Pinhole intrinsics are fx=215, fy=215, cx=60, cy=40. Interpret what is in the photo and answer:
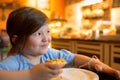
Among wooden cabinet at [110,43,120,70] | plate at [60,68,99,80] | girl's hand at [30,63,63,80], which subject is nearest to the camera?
girl's hand at [30,63,63,80]

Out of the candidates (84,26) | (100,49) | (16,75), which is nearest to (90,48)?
(100,49)

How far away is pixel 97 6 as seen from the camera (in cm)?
413

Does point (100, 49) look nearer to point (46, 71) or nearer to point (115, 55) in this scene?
point (115, 55)

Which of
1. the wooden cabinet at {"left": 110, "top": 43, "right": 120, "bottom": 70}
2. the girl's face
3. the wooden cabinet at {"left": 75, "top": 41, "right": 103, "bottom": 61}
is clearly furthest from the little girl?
the wooden cabinet at {"left": 75, "top": 41, "right": 103, "bottom": 61}

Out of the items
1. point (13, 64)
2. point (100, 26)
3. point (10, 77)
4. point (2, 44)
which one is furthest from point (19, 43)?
point (100, 26)

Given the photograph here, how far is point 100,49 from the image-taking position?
9.14 feet

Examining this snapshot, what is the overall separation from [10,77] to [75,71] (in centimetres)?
24

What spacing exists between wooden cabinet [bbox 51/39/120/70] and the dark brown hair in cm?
191


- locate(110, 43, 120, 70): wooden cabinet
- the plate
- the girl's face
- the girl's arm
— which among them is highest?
the girl's face

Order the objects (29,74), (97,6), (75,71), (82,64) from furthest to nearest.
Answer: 1. (97,6)
2. (82,64)
3. (75,71)
4. (29,74)

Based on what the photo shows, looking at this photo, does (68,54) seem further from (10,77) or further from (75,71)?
(10,77)

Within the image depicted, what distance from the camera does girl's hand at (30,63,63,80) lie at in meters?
0.49

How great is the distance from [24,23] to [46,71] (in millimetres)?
284

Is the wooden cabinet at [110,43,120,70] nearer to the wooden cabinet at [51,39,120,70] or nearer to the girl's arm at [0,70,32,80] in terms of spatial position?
the wooden cabinet at [51,39,120,70]
